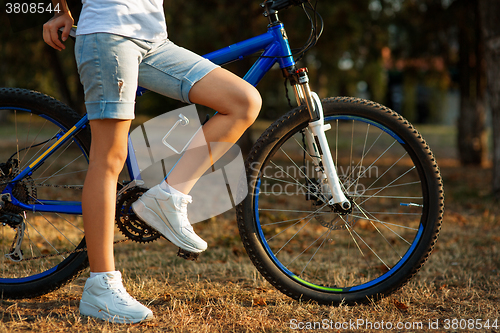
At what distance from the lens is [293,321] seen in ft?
6.85

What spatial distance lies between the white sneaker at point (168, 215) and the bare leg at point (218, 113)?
71 millimetres

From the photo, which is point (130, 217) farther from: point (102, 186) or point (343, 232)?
point (343, 232)

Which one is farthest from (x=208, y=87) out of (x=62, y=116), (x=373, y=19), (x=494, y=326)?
(x=373, y=19)

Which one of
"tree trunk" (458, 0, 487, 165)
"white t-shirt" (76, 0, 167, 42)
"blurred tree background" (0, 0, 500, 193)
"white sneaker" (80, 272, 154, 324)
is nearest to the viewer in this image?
"white t-shirt" (76, 0, 167, 42)

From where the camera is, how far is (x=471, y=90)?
8617 millimetres

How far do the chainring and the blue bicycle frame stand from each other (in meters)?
0.10

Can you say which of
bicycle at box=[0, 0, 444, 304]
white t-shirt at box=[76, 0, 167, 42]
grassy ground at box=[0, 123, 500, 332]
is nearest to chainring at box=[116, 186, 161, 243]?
bicycle at box=[0, 0, 444, 304]

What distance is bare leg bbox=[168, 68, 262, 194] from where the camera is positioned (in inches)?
79.0

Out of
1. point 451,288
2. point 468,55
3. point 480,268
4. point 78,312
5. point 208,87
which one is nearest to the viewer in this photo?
point 208,87

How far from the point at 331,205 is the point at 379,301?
0.56 meters

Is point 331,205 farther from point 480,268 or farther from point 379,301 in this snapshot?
point 480,268

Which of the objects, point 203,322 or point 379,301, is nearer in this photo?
point 203,322

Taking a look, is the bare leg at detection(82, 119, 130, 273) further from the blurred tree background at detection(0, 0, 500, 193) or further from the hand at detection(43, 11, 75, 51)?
the blurred tree background at detection(0, 0, 500, 193)

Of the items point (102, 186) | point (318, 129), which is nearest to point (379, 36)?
point (318, 129)
